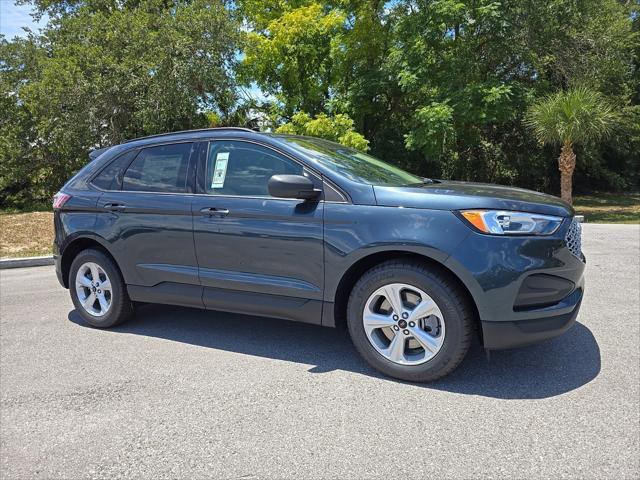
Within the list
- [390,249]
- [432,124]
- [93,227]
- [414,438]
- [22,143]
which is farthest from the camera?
[22,143]

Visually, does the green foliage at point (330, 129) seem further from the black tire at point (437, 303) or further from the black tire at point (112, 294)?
the black tire at point (437, 303)

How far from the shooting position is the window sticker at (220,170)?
4.01 meters

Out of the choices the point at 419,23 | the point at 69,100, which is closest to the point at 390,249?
the point at 419,23

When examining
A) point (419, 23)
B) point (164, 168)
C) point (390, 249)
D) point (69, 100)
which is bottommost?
point (390, 249)

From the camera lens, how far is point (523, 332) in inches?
121

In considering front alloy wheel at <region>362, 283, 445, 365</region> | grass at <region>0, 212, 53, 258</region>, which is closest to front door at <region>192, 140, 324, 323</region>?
front alloy wheel at <region>362, 283, 445, 365</region>

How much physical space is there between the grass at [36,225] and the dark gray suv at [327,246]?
5954 mm

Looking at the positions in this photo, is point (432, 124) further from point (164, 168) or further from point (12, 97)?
point (12, 97)

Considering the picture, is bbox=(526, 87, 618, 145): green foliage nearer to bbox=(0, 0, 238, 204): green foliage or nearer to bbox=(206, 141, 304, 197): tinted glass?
bbox=(0, 0, 238, 204): green foliage

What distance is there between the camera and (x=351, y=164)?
396 centimetres

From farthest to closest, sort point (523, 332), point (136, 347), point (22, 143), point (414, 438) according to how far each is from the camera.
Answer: point (22, 143)
point (136, 347)
point (523, 332)
point (414, 438)

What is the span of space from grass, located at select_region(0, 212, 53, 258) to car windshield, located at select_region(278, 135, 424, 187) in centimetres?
730

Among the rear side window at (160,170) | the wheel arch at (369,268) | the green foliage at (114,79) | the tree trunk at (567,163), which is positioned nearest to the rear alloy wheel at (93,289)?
the rear side window at (160,170)

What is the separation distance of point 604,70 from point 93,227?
59.5 feet
